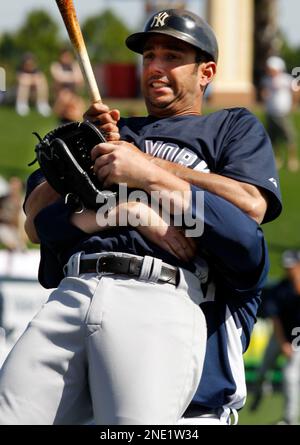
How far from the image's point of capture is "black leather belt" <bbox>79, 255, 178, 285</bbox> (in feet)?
11.6

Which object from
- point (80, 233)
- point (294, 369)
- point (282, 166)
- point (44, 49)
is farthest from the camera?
Result: point (44, 49)

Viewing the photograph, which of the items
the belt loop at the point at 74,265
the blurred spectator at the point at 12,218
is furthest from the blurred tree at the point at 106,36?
the belt loop at the point at 74,265

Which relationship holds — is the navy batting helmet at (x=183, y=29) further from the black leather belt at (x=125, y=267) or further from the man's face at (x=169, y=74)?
the black leather belt at (x=125, y=267)

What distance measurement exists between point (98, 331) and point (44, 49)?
147 ft

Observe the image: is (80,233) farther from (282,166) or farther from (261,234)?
(282,166)

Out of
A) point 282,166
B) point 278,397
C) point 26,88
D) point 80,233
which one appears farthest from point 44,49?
Result: point 80,233

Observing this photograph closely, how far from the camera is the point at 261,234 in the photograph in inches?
142

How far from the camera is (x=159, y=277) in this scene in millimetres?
3533

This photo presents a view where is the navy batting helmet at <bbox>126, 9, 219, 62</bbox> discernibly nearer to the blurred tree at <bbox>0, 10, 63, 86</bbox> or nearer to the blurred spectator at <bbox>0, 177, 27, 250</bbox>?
the blurred spectator at <bbox>0, 177, 27, 250</bbox>

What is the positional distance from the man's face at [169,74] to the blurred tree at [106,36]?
41494mm

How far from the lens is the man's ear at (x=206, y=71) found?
3948 mm

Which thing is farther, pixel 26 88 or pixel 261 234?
pixel 26 88

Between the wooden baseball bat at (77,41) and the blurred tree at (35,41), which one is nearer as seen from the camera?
the wooden baseball bat at (77,41)

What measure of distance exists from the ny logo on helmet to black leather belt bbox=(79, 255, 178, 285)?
2.90 feet
